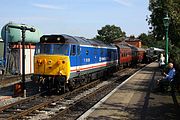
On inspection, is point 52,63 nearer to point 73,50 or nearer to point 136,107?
point 73,50

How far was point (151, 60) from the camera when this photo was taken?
2522 inches

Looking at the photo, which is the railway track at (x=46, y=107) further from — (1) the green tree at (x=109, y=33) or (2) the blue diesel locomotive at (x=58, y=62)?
(1) the green tree at (x=109, y=33)

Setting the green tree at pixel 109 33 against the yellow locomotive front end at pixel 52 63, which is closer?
the yellow locomotive front end at pixel 52 63

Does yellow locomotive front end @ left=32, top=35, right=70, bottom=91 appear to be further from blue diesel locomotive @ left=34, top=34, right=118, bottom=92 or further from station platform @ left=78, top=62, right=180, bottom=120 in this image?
station platform @ left=78, top=62, right=180, bottom=120

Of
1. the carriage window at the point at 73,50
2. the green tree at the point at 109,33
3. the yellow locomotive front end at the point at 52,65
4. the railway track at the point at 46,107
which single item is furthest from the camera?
the green tree at the point at 109,33

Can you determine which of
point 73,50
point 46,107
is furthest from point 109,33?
point 46,107

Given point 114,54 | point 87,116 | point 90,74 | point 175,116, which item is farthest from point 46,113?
point 114,54

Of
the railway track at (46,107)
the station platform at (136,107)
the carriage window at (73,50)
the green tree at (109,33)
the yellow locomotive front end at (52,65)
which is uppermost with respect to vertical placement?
the green tree at (109,33)

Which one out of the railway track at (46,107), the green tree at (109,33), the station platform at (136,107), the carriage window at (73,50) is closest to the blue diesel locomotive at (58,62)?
the carriage window at (73,50)

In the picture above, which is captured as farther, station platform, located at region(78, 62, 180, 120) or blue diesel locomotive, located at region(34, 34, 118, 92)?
blue diesel locomotive, located at region(34, 34, 118, 92)

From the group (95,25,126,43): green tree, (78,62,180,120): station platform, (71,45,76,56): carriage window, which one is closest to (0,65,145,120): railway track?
(78,62,180,120): station platform

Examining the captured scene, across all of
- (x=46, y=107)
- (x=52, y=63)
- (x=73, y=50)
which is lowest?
(x=46, y=107)

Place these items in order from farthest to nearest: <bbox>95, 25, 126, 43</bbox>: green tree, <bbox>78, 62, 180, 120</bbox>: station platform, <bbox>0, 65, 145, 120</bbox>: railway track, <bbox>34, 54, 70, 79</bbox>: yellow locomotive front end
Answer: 1. <bbox>95, 25, 126, 43</bbox>: green tree
2. <bbox>34, 54, 70, 79</bbox>: yellow locomotive front end
3. <bbox>0, 65, 145, 120</bbox>: railway track
4. <bbox>78, 62, 180, 120</bbox>: station platform

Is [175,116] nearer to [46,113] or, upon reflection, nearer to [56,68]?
[46,113]
